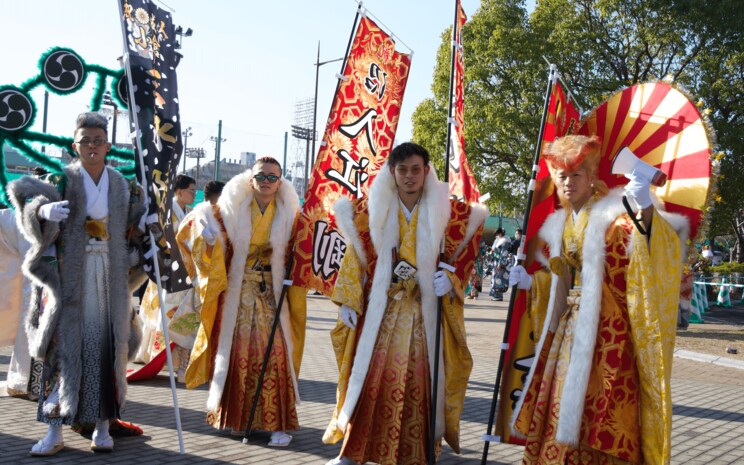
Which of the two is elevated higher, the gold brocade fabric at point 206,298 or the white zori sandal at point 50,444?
the gold brocade fabric at point 206,298

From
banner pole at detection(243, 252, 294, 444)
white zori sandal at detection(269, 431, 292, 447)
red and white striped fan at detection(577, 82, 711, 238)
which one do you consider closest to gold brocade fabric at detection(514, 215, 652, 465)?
red and white striped fan at detection(577, 82, 711, 238)

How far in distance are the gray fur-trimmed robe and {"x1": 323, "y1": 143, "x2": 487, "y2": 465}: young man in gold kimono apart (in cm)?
137

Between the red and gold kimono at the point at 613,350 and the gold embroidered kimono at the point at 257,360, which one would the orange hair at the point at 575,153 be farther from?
the gold embroidered kimono at the point at 257,360

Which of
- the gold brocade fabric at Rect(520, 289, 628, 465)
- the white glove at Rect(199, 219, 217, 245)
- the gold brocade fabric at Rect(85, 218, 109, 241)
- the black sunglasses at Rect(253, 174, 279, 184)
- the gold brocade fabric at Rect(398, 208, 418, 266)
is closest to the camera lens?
the gold brocade fabric at Rect(520, 289, 628, 465)

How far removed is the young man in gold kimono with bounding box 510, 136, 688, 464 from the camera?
3.47 m

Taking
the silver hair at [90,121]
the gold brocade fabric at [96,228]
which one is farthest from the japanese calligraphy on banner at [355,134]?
the silver hair at [90,121]

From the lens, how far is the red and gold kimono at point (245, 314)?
5.04m

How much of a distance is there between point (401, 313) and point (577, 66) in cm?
1521

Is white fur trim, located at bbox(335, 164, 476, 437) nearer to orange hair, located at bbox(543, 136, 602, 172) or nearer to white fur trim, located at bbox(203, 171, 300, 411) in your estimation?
orange hair, located at bbox(543, 136, 602, 172)

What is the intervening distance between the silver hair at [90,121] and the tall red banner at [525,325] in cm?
265

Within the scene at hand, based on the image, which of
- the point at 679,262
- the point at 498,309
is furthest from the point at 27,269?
the point at 498,309

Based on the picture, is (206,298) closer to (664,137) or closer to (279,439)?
(279,439)

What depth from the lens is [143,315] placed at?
7398mm

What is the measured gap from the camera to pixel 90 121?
4.56 metres
